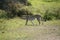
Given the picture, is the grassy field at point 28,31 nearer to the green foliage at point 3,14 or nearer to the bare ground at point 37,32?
the bare ground at point 37,32

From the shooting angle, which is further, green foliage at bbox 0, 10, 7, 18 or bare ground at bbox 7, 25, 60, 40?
green foliage at bbox 0, 10, 7, 18

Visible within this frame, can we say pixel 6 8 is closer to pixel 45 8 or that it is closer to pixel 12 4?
pixel 12 4

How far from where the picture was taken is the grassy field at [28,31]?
1423cm

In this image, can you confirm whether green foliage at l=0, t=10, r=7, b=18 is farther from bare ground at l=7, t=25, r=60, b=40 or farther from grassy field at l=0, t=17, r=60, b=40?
bare ground at l=7, t=25, r=60, b=40

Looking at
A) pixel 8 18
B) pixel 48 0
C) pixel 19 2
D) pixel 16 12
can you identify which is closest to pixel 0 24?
pixel 8 18

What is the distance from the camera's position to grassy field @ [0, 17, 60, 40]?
14.2 meters

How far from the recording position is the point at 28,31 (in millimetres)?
15820

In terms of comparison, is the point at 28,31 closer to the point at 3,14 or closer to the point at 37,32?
the point at 37,32

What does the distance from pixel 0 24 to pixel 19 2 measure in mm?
5953

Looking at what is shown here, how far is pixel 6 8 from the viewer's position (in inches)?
896

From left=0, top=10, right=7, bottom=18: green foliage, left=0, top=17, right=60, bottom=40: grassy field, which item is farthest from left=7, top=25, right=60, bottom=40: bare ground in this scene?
left=0, top=10, right=7, bottom=18: green foliage

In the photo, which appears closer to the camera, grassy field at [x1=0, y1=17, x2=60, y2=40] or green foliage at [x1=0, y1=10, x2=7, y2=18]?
grassy field at [x1=0, y1=17, x2=60, y2=40]

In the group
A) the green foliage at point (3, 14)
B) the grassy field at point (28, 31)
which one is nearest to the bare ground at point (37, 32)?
the grassy field at point (28, 31)

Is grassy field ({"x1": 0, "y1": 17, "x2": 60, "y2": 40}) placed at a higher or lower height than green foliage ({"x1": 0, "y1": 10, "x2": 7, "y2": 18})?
higher
